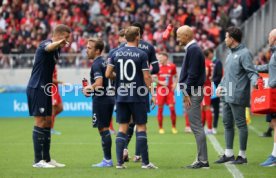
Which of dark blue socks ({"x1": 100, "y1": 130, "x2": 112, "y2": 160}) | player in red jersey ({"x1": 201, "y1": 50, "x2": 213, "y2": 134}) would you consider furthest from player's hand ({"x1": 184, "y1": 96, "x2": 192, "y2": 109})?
player in red jersey ({"x1": 201, "y1": 50, "x2": 213, "y2": 134})

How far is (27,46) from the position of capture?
30859mm

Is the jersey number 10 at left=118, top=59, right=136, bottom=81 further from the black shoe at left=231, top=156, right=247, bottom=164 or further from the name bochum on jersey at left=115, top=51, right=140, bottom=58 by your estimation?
the black shoe at left=231, top=156, right=247, bottom=164

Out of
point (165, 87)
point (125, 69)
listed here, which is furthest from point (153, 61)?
point (165, 87)

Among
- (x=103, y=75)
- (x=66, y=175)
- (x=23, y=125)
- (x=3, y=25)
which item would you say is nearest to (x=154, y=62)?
(x=103, y=75)

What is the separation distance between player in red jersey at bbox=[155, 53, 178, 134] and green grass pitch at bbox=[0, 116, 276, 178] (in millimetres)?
472

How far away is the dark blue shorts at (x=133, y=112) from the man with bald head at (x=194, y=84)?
0.76 meters

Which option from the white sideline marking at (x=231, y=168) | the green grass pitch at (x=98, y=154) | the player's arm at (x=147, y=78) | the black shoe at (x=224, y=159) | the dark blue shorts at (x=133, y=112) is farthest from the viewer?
the black shoe at (x=224, y=159)

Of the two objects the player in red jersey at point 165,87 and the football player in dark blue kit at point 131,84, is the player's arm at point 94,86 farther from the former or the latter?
the player in red jersey at point 165,87

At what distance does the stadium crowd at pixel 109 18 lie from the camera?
102ft

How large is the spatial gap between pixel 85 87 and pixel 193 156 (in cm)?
296

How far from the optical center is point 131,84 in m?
12.0

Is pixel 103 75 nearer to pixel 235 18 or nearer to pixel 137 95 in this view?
pixel 137 95

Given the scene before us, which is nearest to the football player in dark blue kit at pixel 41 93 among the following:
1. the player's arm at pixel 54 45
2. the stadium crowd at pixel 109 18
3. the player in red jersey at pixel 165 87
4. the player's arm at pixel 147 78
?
the player's arm at pixel 54 45

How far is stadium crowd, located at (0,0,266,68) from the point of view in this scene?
31000 mm
